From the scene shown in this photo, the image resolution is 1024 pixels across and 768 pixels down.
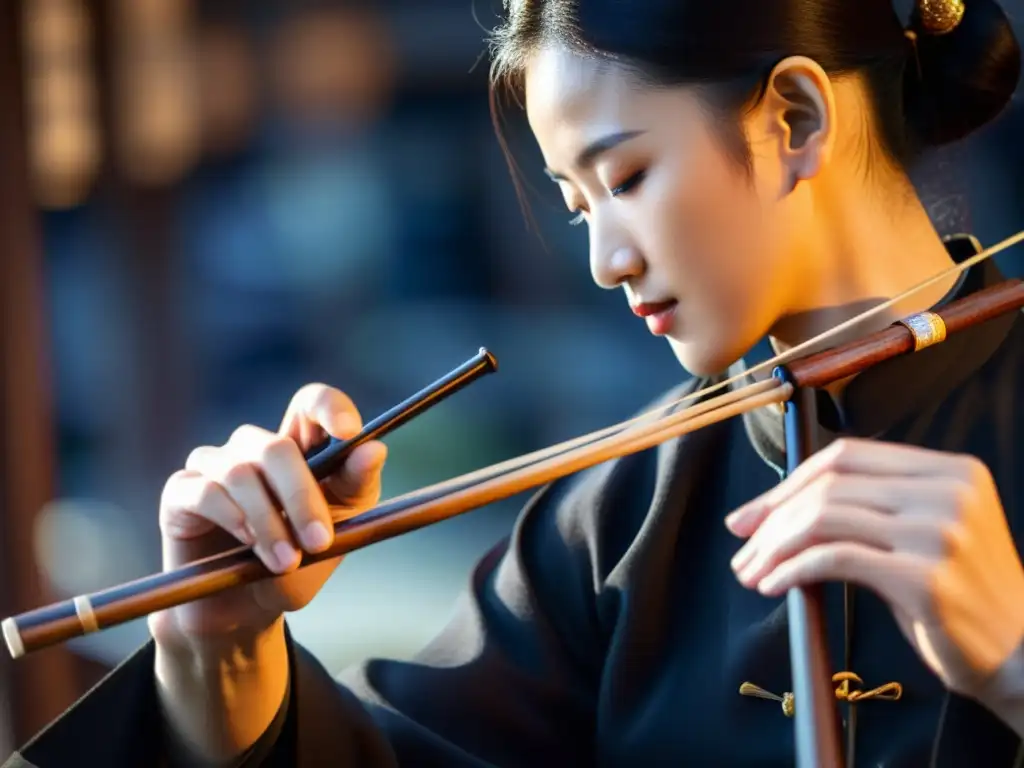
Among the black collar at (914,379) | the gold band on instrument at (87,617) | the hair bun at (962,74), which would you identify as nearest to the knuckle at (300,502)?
the gold band on instrument at (87,617)

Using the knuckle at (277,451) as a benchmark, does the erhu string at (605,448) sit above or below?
below

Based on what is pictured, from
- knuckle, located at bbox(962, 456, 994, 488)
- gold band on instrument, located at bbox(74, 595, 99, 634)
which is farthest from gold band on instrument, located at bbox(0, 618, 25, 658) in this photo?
knuckle, located at bbox(962, 456, 994, 488)

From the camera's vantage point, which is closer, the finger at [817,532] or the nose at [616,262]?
the finger at [817,532]

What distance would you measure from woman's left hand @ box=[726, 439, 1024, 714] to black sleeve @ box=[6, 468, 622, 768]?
0.31 m

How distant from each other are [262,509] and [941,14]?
48cm

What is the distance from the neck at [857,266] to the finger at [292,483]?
0.30m

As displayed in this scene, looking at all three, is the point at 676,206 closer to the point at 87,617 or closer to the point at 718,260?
the point at 718,260

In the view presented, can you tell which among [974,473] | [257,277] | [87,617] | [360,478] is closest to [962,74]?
[974,473]

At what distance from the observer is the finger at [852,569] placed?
1.64 feet

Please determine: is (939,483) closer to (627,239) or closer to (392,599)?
(627,239)

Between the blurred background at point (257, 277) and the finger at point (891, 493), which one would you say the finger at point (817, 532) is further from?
the blurred background at point (257, 277)

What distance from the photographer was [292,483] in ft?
1.89

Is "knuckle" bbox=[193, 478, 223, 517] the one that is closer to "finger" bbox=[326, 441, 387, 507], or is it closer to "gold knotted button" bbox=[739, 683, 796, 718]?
"finger" bbox=[326, 441, 387, 507]

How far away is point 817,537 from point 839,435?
22 centimetres
